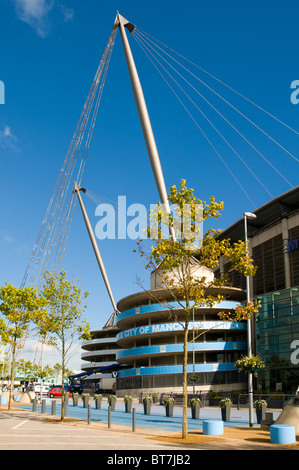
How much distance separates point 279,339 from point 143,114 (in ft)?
94.2

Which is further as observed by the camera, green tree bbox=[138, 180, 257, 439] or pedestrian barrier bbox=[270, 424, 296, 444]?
green tree bbox=[138, 180, 257, 439]

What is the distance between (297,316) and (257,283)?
1519 cm

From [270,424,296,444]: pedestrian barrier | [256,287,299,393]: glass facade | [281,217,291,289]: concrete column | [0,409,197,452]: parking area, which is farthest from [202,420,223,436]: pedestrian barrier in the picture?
[281,217,291,289]: concrete column

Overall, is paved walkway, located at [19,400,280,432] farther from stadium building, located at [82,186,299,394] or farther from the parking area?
stadium building, located at [82,186,299,394]

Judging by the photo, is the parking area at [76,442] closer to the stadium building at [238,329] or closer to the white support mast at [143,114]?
the white support mast at [143,114]

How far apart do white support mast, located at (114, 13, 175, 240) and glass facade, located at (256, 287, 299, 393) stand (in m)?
17.6

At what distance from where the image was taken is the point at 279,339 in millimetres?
49875

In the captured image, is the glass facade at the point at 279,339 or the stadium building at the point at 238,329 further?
the stadium building at the point at 238,329

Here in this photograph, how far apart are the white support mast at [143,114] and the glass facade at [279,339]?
1759 cm

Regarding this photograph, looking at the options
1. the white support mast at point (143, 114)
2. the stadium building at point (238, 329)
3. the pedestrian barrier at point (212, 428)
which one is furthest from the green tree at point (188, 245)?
the stadium building at point (238, 329)

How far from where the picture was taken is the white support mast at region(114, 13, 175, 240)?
1678 inches

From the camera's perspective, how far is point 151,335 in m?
65.8

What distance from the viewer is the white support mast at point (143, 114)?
42625 millimetres
